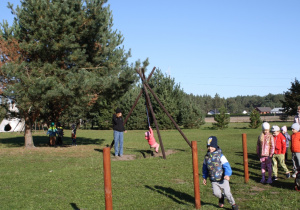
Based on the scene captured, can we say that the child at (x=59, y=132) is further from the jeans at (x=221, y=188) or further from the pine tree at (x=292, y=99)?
the pine tree at (x=292, y=99)

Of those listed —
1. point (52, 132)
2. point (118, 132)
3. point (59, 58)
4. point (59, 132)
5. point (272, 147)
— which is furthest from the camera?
point (59, 132)

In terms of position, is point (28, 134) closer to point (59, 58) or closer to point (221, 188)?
point (59, 58)

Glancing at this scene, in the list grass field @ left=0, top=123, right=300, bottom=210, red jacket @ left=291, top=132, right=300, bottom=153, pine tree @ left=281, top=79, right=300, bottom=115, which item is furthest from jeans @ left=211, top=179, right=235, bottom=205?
pine tree @ left=281, top=79, right=300, bottom=115

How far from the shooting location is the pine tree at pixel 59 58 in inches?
523

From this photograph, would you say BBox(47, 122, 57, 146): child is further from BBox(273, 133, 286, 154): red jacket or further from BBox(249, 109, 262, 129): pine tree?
BBox(249, 109, 262, 129): pine tree

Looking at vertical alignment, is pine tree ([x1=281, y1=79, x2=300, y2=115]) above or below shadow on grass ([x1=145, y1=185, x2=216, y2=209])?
above

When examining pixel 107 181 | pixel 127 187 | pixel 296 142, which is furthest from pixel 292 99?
pixel 107 181

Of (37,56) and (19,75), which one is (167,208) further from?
(37,56)

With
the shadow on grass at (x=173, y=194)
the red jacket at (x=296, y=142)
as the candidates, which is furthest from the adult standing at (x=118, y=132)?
the red jacket at (x=296, y=142)

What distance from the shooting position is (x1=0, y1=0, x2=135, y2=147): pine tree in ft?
43.6

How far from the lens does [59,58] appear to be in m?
15.8

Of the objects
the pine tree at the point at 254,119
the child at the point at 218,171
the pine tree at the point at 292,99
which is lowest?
the child at the point at 218,171

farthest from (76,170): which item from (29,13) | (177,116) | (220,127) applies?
(177,116)

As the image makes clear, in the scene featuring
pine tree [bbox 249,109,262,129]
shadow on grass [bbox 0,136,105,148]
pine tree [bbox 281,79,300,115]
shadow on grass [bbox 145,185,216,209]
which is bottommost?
shadow on grass [bbox 145,185,216,209]
